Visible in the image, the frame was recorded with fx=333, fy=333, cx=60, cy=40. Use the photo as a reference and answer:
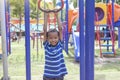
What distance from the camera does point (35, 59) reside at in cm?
1020

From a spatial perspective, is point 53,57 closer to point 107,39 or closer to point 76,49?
point 76,49

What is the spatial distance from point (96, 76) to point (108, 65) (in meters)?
2.12

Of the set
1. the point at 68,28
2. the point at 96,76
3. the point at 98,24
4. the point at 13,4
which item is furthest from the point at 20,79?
the point at 13,4

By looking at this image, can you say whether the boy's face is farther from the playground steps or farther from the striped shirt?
the playground steps

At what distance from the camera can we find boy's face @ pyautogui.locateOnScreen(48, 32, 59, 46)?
4234 millimetres

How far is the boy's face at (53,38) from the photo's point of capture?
4.23m

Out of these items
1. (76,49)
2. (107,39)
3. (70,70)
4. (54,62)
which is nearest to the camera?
(54,62)

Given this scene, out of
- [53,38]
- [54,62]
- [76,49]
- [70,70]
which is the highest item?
[53,38]

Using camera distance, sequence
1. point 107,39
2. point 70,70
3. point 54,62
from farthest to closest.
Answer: point 107,39 < point 70,70 < point 54,62

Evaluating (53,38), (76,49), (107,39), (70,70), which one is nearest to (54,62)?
(53,38)

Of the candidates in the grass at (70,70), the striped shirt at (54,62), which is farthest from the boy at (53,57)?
the grass at (70,70)

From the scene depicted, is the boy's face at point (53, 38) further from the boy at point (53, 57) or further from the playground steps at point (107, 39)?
the playground steps at point (107, 39)

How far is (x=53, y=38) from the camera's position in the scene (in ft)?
14.0

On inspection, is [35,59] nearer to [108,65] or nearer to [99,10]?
[108,65]
